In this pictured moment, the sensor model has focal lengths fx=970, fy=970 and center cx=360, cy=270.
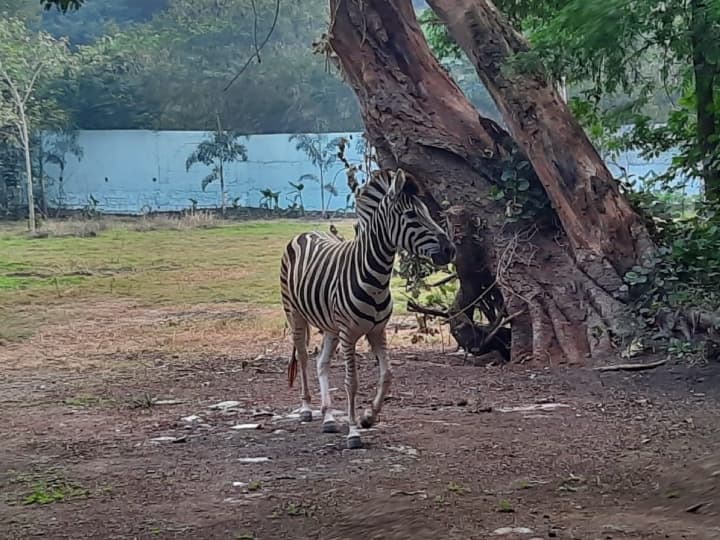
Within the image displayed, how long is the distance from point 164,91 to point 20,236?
439 centimetres

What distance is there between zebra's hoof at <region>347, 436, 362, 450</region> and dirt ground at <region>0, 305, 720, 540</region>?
0.05 m

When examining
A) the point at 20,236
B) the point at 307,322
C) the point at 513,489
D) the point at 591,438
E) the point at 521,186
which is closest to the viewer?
the point at 513,489

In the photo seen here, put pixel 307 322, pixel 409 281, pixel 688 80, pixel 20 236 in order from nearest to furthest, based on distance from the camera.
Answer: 1. pixel 307 322
2. pixel 688 80
3. pixel 409 281
4. pixel 20 236

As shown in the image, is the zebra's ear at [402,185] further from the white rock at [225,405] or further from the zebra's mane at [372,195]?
the white rock at [225,405]

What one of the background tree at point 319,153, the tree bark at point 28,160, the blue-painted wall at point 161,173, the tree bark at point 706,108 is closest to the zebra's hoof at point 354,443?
the tree bark at point 706,108

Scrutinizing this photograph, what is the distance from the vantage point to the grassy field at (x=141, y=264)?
43.5 feet

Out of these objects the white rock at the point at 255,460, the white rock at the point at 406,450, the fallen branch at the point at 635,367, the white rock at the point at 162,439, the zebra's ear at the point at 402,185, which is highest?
the zebra's ear at the point at 402,185

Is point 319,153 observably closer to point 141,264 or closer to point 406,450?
point 141,264

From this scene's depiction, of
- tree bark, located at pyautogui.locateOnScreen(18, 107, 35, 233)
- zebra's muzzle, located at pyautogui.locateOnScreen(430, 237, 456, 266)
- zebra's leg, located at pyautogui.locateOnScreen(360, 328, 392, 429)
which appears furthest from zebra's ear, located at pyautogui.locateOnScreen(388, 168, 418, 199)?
tree bark, located at pyautogui.locateOnScreen(18, 107, 35, 233)

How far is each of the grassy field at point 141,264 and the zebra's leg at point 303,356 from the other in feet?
18.2

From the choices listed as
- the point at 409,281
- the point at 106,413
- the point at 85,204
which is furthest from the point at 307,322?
the point at 85,204

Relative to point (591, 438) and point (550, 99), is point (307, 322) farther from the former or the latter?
point (550, 99)

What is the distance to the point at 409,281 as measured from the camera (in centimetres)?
911

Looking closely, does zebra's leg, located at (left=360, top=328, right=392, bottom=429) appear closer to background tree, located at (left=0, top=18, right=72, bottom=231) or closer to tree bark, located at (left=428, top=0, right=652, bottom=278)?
tree bark, located at (left=428, top=0, right=652, bottom=278)
